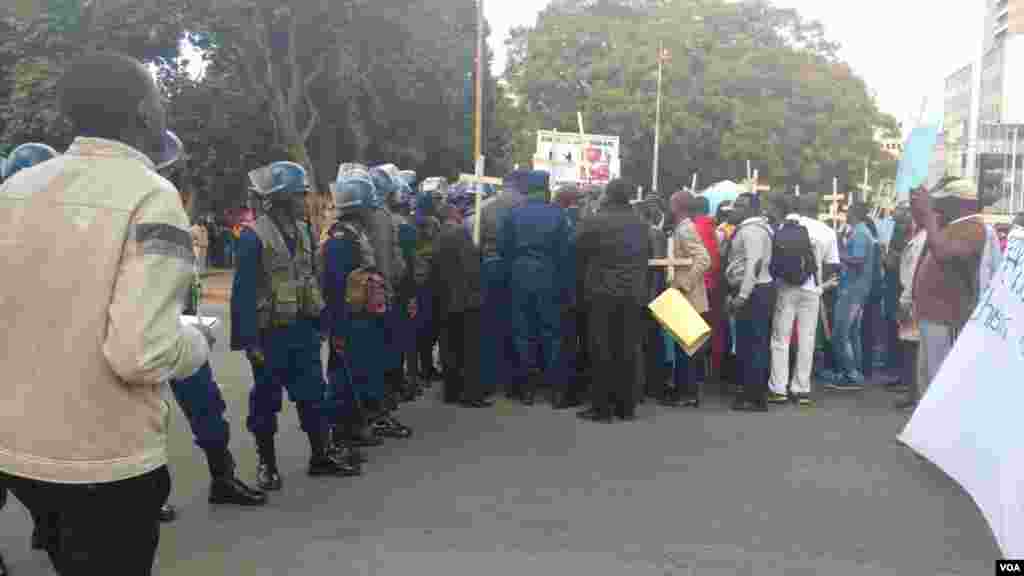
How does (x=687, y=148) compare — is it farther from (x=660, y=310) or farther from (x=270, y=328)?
(x=270, y=328)

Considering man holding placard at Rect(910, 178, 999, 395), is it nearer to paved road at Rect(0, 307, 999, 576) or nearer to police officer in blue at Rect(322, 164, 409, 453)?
paved road at Rect(0, 307, 999, 576)

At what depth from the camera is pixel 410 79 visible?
87.9 ft

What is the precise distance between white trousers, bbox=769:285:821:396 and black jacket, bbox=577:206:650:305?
4.62 feet

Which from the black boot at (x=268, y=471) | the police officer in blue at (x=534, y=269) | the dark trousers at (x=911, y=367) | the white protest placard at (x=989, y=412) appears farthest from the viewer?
the dark trousers at (x=911, y=367)

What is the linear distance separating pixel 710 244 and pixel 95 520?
7661mm

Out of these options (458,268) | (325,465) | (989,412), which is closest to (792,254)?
(458,268)

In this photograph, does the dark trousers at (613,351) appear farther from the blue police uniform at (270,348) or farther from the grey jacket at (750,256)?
the blue police uniform at (270,348)

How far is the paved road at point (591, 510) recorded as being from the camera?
5.03 metres

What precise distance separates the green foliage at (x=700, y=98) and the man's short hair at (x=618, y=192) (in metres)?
30.8

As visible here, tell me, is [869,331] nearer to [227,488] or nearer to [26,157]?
[227,488]

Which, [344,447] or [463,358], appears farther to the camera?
[463,358]

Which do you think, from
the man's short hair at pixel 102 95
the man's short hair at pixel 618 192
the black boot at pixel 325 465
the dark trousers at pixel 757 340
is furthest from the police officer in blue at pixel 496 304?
the man's short hair at pixel 102 95

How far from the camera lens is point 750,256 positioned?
899 cm

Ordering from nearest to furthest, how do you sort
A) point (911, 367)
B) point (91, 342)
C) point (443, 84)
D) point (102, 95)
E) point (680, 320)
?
point (91, 342) < point (102, 95) < point (680, 320) < point (911, 367) < point (443, 84)
